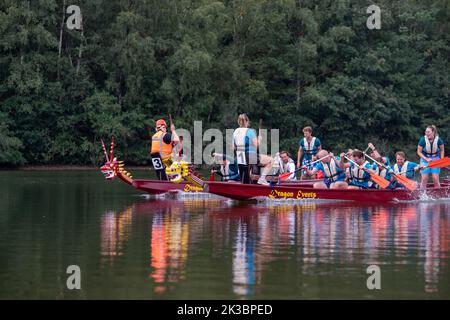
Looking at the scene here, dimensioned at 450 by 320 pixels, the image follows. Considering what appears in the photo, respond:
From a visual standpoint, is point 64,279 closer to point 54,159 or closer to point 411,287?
point 411,287

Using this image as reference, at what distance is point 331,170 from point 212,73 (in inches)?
1308

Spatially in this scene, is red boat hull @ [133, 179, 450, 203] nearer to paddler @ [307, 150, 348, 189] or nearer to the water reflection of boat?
the water reflection of boat

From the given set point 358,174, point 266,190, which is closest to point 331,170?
point 358,174

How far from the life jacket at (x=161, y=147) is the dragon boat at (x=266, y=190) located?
1.41ft

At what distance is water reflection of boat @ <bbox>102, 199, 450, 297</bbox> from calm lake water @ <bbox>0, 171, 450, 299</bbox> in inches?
0.6

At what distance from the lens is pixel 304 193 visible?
2639cm

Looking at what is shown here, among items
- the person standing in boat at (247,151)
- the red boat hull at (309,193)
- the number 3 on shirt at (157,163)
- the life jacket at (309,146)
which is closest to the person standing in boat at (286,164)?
the life jacket at (309,146)

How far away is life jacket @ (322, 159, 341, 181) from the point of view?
27.5m

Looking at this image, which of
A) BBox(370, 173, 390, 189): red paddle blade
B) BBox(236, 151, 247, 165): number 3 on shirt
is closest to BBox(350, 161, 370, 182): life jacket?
BBox(370, 173, 390, 189): red paddle blade

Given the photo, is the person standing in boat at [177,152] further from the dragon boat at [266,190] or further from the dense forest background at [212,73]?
the dense forest background at [212,73]

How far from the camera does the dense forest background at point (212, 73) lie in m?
56.0

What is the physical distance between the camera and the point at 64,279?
13.8m

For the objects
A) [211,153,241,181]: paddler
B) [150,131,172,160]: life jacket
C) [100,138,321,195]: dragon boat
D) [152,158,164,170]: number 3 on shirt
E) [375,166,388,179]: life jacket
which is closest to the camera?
[375,166,388,179]: life jacket

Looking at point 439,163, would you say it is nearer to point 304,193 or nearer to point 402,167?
point 402,167
